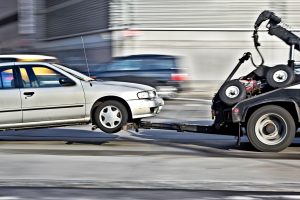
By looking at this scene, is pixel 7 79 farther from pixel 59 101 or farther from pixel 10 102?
pixel 59 101

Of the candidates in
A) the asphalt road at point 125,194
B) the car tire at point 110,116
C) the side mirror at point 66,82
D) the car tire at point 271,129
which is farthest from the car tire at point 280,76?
the side mirror at point 66,82

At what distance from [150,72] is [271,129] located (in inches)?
467

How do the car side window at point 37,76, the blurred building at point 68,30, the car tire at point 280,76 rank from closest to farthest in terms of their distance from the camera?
1. the car tire at point 280,76
2. the car side window at point 37,76
3. the blurred building at point 68,30

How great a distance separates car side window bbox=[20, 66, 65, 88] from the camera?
1101 cm

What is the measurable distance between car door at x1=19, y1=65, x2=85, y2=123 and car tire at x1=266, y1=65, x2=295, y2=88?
335cm

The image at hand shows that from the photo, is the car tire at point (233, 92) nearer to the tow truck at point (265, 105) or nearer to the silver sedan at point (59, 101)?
the tow truck at point (265, 105)

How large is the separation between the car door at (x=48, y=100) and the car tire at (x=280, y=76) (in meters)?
3.35

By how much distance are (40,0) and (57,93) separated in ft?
114

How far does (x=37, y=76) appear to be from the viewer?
11.1 meters

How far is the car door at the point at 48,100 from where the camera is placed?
10.9 metres

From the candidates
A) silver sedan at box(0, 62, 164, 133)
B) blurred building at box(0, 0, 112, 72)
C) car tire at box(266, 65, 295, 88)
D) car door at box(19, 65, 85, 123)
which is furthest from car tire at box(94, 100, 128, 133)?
blurred building at box(0, 0, 112, 72)

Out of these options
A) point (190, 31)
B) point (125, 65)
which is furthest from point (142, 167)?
point (190, 31)

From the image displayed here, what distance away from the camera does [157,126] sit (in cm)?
1070

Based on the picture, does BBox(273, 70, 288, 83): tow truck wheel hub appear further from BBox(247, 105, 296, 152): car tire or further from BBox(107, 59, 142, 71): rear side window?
BBox(107, 59, 142, 71): rear side window
